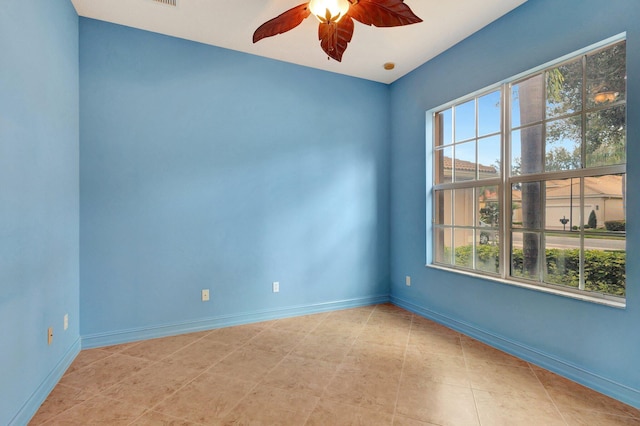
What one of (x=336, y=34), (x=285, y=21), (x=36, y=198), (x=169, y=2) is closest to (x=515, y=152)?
(x=336, y=34)

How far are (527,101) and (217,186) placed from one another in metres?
2.96

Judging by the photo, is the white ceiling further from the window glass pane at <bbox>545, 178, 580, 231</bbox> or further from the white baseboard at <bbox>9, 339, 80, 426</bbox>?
the white baseboard at <bbox>9, 339, 80, 426</bbox>

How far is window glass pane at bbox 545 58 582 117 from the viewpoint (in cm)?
227

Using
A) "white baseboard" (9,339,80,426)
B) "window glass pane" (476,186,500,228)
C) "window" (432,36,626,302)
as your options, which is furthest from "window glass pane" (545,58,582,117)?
"white baseboard" (9,339,80,426)

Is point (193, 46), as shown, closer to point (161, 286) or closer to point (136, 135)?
point (136, 135)

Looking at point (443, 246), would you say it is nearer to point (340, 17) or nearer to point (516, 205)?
point (516, 205)

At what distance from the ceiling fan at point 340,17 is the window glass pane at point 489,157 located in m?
1.61

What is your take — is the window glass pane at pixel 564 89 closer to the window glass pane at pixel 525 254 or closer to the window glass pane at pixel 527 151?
the window glass pane at pixel 527 151

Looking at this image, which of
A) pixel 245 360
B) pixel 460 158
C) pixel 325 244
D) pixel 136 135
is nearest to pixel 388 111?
pixel 460 158

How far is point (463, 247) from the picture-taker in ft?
10.5

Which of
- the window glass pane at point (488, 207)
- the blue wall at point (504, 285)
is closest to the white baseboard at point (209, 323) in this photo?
the blue wall at point (504, 285)

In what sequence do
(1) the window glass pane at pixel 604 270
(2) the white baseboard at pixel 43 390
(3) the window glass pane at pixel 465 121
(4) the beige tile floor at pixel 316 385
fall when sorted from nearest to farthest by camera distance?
1. (2) the white baseboard at pixel 43 390
2. (4) the beige tile floor at pixel 316 385
3. (1) the window glass pane at pixel 604 270
4. (3) the window glass pane at pixel 465 121

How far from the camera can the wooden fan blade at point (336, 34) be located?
191cm

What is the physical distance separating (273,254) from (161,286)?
3.71ft
